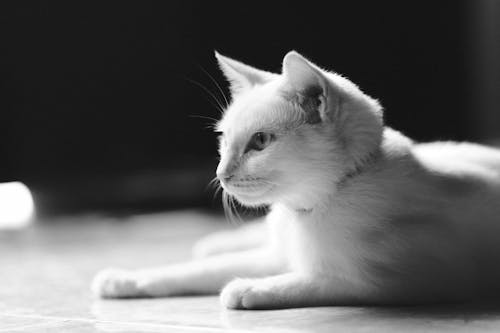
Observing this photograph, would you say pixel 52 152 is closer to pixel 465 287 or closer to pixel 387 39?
pixel 387 39

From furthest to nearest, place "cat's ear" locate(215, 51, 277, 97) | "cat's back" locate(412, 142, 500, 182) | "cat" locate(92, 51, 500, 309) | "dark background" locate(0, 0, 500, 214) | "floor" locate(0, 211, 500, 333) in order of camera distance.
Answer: "dark background" locate(0, 0, 500, 214)
"cat's ear" locate(215, 51, 277, 97)
"cat's back" locate(412, 142, 500, 182)
"cat" locate(92, 51, 500, 309)
"floor" locate(0, 211, 500, 333)

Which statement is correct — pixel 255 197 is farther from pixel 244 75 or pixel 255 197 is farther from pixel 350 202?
pixel 244 75

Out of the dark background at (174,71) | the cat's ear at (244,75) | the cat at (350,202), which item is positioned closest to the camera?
the cat at (350,202)

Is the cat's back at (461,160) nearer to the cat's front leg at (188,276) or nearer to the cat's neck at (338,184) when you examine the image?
the cat's neck at (338,184)

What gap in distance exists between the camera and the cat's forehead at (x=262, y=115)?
4.04 feet

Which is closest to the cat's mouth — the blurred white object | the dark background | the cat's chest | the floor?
the cat's chest

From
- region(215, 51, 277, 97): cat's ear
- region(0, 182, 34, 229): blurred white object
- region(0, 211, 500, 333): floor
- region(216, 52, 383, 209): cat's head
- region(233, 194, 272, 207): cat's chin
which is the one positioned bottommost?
region(0, 211, 500, 333): floor

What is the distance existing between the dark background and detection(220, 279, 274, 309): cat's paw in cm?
207

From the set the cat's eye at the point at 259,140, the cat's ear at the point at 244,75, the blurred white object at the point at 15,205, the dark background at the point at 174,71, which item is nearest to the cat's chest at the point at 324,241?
the cat's eye at the point at 259,140

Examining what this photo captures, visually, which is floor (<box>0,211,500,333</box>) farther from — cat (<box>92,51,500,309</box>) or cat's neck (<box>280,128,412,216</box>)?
cat's neck (<box>280,128,412,216</box>)

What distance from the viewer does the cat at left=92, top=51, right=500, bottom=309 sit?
1209mm

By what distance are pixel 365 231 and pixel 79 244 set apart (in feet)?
5.72

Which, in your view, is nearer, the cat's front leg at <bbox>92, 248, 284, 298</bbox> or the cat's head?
the cat's head

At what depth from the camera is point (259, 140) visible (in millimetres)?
1243
